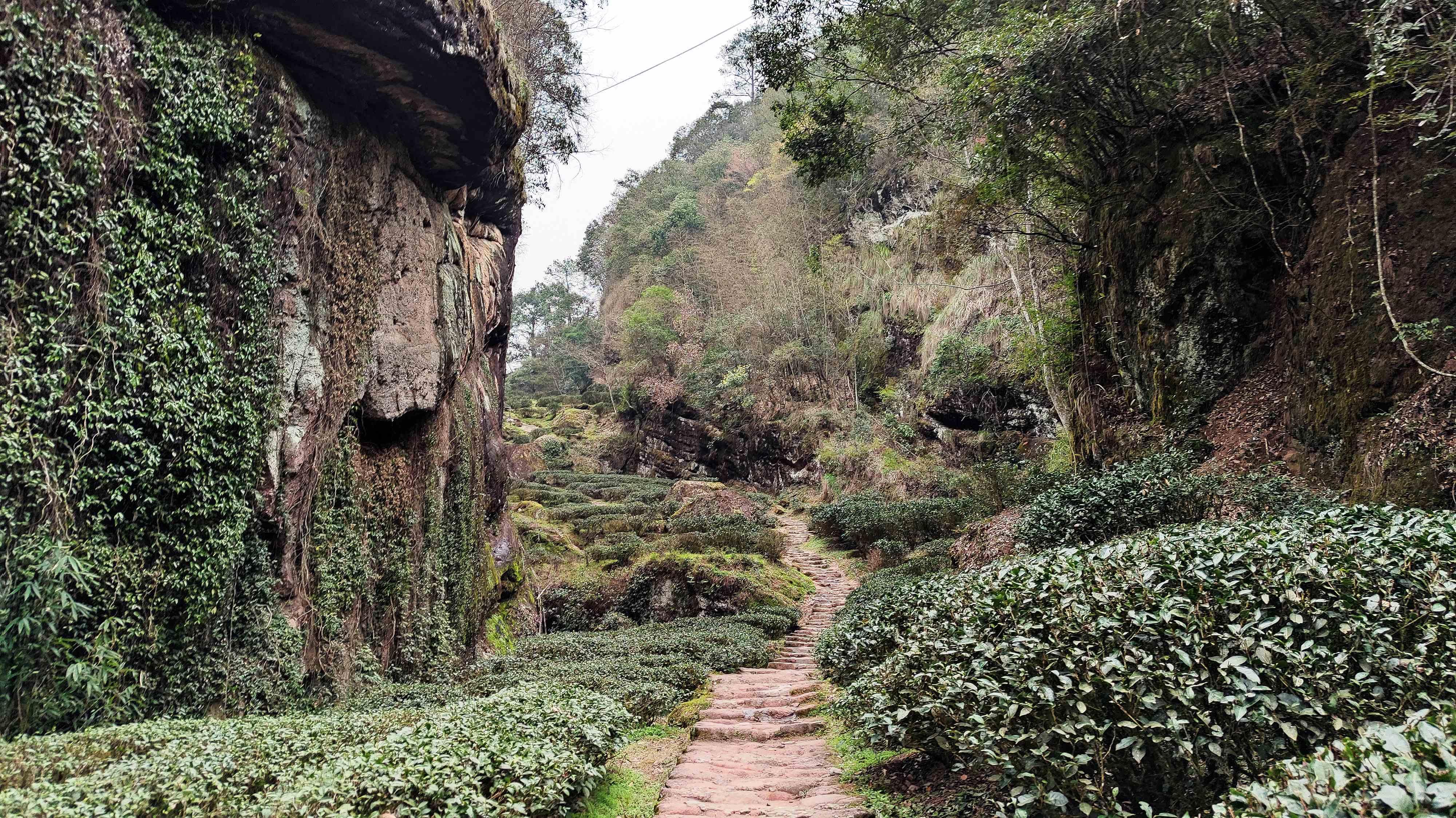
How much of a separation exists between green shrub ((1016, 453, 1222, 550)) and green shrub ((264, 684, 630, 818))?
4754mm

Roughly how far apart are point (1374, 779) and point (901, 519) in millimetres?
13480

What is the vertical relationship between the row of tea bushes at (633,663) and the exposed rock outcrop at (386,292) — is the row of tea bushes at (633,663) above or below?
below

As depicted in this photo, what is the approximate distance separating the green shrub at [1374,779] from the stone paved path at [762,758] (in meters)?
2.33

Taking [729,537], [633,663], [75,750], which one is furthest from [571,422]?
[75,750]

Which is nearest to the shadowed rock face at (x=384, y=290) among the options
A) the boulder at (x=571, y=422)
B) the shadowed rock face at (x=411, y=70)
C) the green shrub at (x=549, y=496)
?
the shadowed rock face at (x=411, y=70)

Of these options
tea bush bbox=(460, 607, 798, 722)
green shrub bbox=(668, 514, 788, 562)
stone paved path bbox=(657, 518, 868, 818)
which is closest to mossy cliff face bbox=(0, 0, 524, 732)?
tea bush bbox=(460, 607, 798, 722)

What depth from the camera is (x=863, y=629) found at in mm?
6352

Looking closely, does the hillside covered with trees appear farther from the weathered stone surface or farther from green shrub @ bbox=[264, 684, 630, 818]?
the weathered stone surface

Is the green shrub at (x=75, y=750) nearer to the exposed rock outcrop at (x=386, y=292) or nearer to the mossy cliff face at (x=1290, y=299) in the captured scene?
the exposed rock outcrop at (x=386, y=292)

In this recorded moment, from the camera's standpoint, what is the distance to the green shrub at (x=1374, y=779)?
1428mm

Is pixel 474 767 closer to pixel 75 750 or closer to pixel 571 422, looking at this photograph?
pixel 75 750

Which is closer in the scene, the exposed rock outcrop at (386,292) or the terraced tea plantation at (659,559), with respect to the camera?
the exposed rock outcrop at (386,292)

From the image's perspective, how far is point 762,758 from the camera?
201 inches

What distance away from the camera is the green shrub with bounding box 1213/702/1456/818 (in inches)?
56.2
